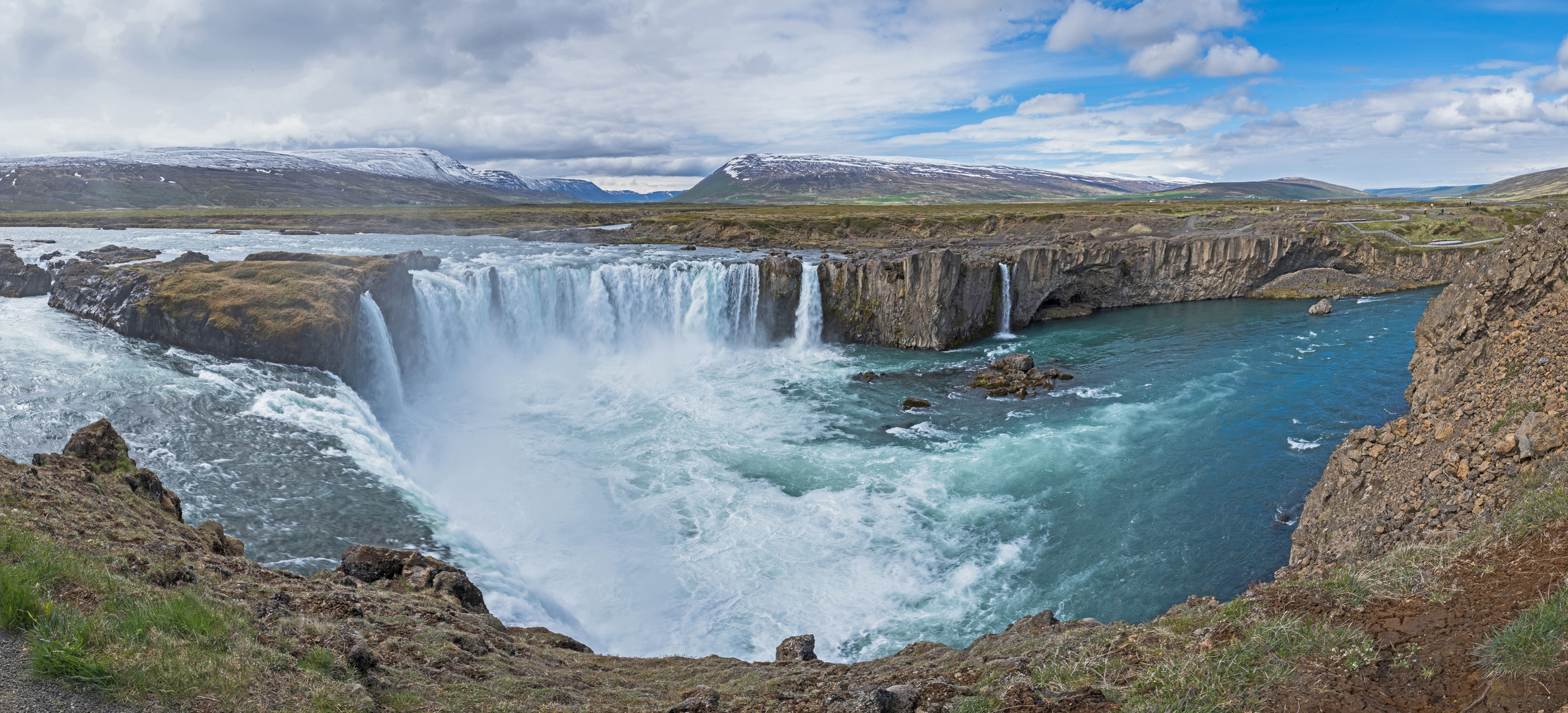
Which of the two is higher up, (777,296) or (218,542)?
(777,296)

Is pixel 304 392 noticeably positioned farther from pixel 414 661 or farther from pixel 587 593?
pixel 414 661

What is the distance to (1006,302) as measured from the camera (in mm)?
53938

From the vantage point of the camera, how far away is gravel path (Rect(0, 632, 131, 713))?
5.06 m

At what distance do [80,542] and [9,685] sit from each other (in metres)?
4.43

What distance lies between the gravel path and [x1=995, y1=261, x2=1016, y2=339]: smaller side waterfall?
173 feet

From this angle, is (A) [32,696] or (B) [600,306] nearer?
(A) [32,696]

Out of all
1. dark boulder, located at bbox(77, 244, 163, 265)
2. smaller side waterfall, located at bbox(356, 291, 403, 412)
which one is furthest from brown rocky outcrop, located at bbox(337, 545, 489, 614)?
dark boulder, located at bbox(77, 244, 163, 265)

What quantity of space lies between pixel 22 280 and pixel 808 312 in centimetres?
4602

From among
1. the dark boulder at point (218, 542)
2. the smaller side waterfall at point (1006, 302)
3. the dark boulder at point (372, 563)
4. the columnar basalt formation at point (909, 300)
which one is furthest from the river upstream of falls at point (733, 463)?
the smaller side waterfall at point (1006, 302)

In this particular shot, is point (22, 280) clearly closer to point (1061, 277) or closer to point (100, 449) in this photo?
point (100, 449)

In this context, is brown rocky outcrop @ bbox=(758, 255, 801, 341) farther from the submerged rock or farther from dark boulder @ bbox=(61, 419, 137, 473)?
dark boulder @ bbox=(61, 419, 137, 473)

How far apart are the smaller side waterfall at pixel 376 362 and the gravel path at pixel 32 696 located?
29172 millimetres

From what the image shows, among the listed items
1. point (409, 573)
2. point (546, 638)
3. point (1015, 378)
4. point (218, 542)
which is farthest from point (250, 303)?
point (1015, 378)

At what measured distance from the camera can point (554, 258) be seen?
195 ft
